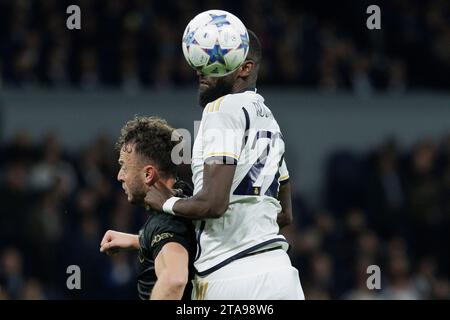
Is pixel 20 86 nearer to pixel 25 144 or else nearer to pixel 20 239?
pixel 25 144

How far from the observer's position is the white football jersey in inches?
249

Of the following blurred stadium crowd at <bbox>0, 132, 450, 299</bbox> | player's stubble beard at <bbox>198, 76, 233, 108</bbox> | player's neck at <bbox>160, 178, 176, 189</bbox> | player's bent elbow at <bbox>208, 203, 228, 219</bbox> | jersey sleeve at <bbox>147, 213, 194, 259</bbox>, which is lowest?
blurred stadium crowd at <bbox>0, 132, 450, 299</bbox>

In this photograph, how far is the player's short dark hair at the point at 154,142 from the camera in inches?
256

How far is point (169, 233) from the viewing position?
20.7 feet

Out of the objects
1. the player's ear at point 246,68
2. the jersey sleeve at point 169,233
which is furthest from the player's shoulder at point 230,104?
the jersey sleeve at point 169,233

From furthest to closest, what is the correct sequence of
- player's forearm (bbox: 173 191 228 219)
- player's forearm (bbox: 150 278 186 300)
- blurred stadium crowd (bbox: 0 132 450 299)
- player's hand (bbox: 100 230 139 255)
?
1. blurred stadium crowd (bbox: 0 132 450 299)
2. player's hand (bbox: 100 230 139 255)
3. player's forearm (bbox: 173 191 228 219)
4. player's forearm (bbox: 150 278 186 300)

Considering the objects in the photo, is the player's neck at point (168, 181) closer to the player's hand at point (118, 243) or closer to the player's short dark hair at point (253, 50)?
the player's hand at point (118, 243)

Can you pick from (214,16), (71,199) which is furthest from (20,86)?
(214,16)

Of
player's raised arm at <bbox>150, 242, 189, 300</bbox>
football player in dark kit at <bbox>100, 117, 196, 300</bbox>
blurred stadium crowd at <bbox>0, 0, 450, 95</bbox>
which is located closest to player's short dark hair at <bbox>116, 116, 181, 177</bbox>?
football player in dark kit at <bbox>100, 117, 196, 300</bbox>

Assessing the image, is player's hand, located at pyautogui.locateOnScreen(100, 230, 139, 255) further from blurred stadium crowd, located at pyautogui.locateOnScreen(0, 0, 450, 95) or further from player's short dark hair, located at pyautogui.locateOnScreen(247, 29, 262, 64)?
blurred stadium crowd, located at pyautogui.locateOnScreen(0, 0, 450, 95)

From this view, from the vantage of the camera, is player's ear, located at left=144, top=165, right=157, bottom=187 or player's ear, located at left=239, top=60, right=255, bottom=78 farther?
player's ear, located at left=239, top=60, right=255, bottom=78

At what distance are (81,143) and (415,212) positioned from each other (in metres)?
4.84

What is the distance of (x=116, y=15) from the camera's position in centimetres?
1605

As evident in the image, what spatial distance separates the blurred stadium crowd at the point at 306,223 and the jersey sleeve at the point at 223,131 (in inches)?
232
